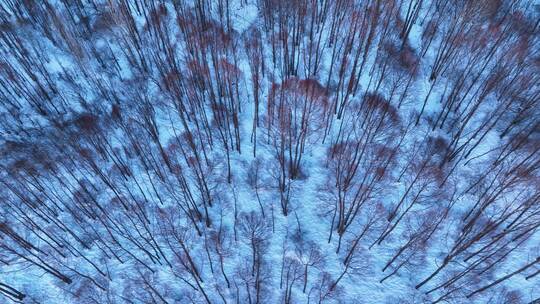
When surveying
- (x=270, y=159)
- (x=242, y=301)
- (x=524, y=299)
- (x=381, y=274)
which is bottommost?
(x=242, y=301)

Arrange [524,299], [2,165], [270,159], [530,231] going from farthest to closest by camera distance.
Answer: [270,159] < [2,165] < [530,231] < [524,299]

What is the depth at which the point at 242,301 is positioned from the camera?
22.9 meters

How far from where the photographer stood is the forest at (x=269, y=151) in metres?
23.7

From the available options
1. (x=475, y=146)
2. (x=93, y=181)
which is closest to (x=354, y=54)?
(x=475, y=146)

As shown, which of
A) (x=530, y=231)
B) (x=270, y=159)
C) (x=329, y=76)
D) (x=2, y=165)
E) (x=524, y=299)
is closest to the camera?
(x=524, y=299)

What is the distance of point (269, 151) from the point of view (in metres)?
28.2

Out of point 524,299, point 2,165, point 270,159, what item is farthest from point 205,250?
point 524,299

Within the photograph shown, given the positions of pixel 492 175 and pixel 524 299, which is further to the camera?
pixel 492 175

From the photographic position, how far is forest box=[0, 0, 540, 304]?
2367cm

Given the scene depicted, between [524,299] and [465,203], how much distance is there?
705cm

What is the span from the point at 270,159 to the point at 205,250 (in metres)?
8.63

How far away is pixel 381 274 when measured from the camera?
23906 millimetres

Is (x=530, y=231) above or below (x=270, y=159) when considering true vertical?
above

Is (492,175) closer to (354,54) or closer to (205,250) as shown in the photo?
(354,54)
